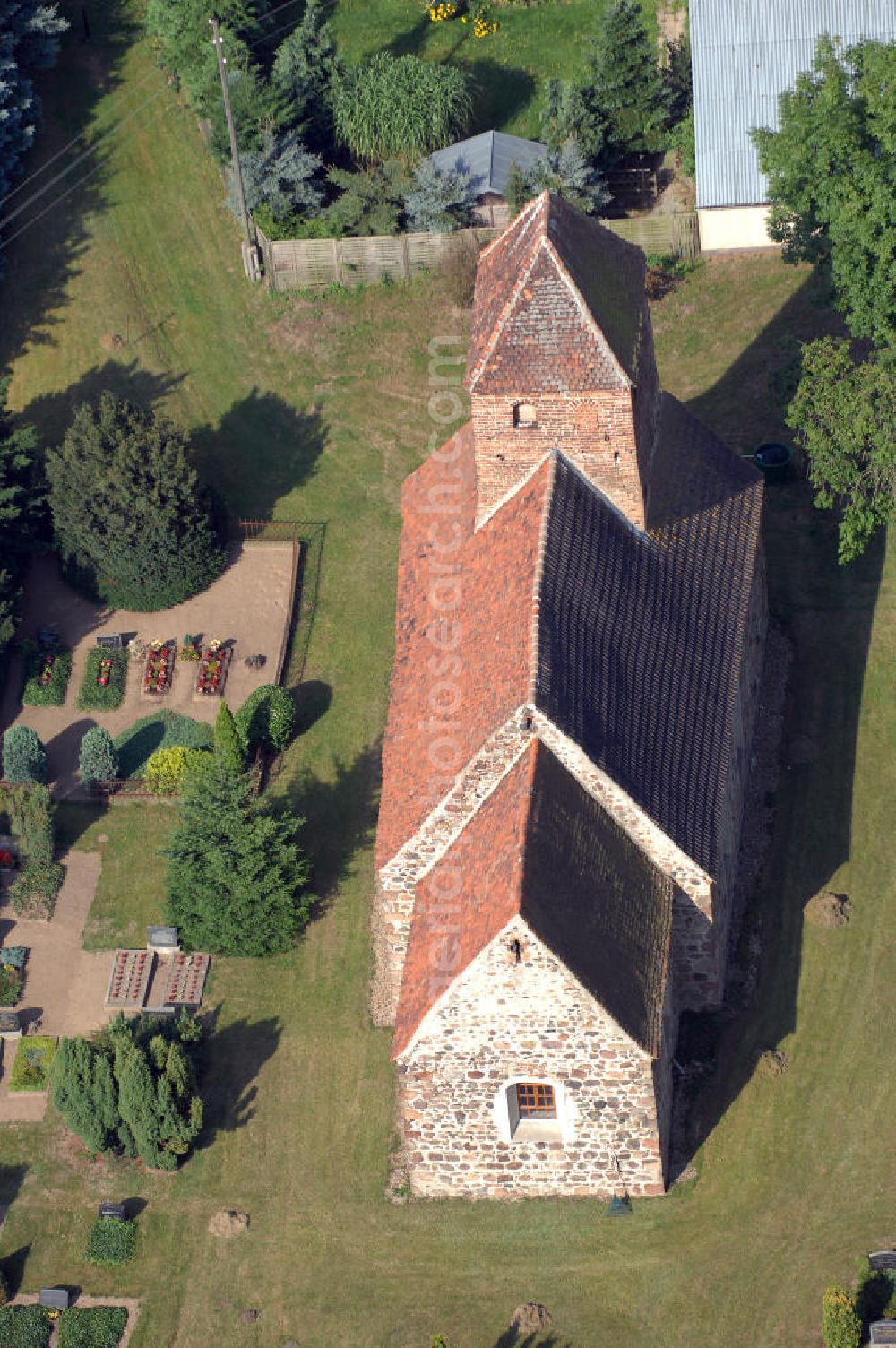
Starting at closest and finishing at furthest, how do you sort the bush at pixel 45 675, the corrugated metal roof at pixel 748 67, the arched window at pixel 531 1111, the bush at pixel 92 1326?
the arched window at pixel 531 1111 < the bush at pixel 92 1326 < the bush at pixel 45 675 < the corrugated metal roof at pixel 748 67

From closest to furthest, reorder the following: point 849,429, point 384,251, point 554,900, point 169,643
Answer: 1. point 554,900
2. point 849,429
3. point 169,643
4. point 384,251

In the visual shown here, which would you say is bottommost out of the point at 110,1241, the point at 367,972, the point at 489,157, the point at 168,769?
the point at 110,1241

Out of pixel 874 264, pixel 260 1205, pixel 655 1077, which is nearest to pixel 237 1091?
pixel 260 1205

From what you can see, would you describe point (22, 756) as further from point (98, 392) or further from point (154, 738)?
point (98, 392)

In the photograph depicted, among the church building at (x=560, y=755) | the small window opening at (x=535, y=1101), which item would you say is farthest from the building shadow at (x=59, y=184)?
the small window opening at (x=535, y=1101)

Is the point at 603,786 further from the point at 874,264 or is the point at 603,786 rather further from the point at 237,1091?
the point at 874,264

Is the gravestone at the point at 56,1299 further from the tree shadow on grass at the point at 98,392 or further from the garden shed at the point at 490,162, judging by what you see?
the garden shed at the point at 490,162

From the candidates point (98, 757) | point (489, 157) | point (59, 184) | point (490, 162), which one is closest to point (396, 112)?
point (489, 157)
